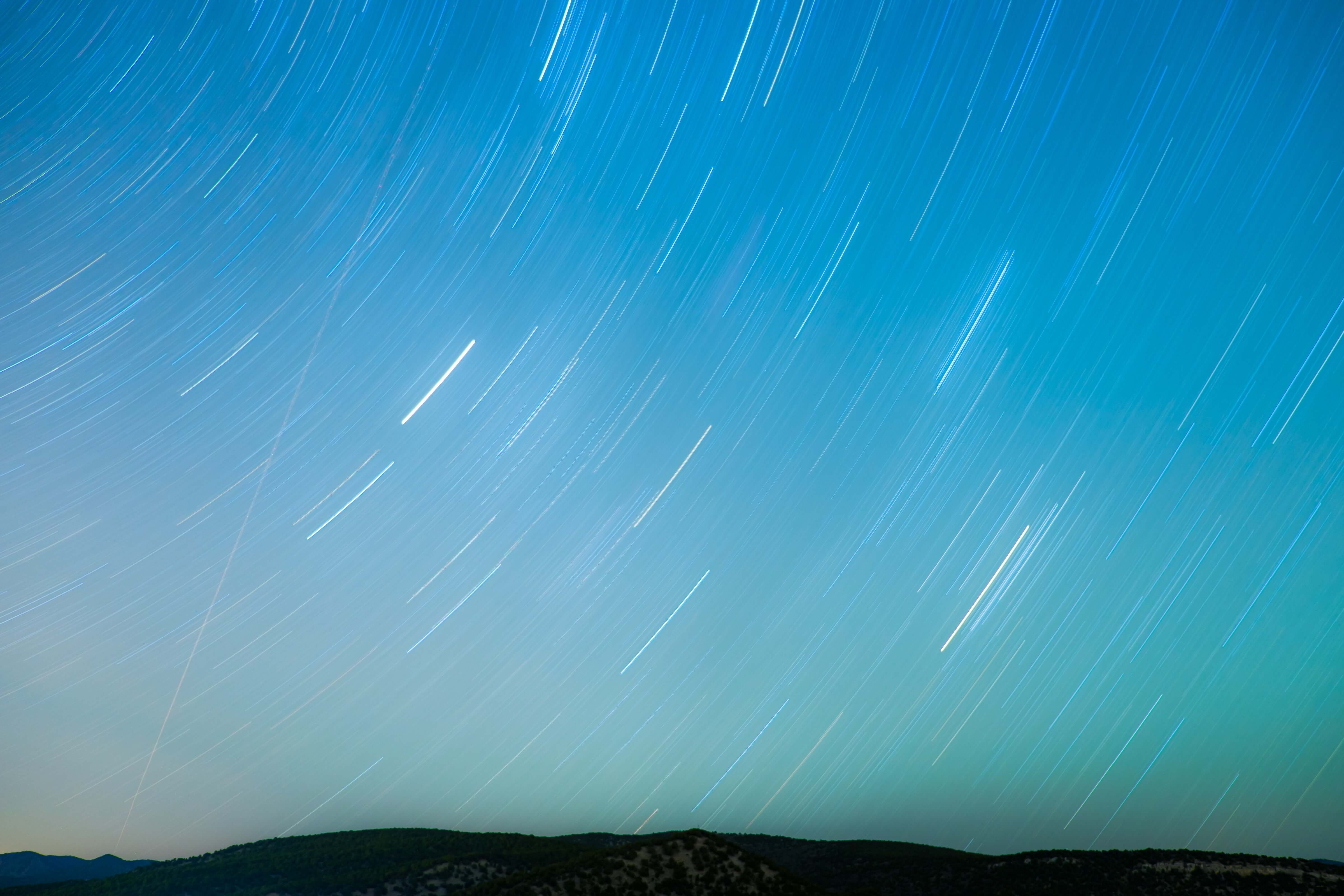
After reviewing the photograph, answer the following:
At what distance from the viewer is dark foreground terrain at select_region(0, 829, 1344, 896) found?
29188mm

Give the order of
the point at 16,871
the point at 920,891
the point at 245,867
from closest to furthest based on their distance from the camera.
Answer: the point at 920,891 < the point at 245,867 < the point at 16,871

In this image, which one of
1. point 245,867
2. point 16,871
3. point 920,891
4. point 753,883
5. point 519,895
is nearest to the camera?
point 519,895

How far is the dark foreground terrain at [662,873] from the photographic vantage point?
29.2 metres

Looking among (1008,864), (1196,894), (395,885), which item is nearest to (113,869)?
(395,885)

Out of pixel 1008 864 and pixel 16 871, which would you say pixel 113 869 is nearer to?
pixel 16 871

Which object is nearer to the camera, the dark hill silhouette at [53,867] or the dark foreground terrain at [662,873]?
the dark foreground terrain at [662,873]

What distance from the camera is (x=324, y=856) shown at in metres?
44.3

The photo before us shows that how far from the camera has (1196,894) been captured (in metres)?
34.7

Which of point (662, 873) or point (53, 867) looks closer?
point (662, 873)

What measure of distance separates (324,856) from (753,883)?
29098 millimetres

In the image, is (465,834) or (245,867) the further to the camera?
(465,834)

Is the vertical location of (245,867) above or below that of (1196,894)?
above

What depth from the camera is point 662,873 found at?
96.1ft

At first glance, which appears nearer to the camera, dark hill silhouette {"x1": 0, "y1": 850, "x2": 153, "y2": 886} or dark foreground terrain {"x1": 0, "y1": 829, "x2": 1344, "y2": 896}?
dark foreground terrain {"x1": 0, "y1": 829, "x2": 1344, "y2": 896}
